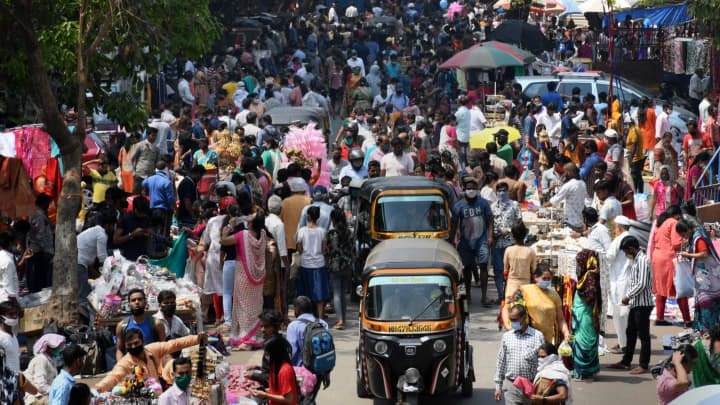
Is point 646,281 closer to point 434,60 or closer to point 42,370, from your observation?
point 42,370

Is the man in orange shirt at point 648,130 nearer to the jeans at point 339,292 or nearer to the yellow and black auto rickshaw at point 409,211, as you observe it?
the yellow and black auto rickshaw at point 409,211

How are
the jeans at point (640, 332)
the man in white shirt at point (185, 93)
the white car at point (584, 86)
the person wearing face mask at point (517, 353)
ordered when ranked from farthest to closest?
1. the man in white shirt at point (185, 93)
2. the white car at point (584, 86)
3. the jeans at point (640, 332)
4. the person wearing face mask at point (517, 353)

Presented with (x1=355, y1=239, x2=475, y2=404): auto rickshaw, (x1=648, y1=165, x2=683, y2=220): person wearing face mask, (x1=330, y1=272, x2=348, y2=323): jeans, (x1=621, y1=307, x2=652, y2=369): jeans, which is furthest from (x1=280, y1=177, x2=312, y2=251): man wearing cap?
(x1=648, y1=165, x2=683, y2=220): person wearing face mask

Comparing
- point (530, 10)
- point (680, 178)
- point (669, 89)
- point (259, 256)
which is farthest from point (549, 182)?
point (530, 10)

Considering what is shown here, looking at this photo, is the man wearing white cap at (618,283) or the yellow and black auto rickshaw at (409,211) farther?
the yellow and black auto rickshaw at (409,211)

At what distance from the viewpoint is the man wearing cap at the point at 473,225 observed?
58.4 ft

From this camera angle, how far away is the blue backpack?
38.3 ft

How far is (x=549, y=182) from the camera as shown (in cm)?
2095

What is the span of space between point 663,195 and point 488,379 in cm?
630

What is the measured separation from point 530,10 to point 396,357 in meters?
36.5

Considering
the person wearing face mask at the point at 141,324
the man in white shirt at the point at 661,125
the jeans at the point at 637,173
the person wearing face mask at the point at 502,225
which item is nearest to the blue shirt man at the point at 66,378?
the person wearing face mask at the point at 141,324

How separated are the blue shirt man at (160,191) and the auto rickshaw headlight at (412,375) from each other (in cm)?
686

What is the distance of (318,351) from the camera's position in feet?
38.3

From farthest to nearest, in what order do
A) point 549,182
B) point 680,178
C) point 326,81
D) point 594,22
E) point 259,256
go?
point 594,22
point 326,81
point 680,178
point 549,182
point 259,256
